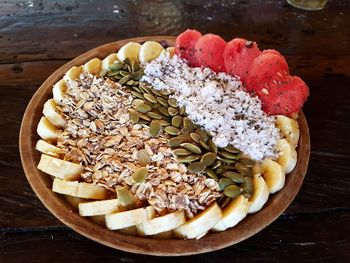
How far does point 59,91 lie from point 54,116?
0.07 m

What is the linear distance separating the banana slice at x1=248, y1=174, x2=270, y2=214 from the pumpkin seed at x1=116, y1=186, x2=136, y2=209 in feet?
0.62

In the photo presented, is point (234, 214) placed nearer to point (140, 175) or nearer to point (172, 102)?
point (140, 175)

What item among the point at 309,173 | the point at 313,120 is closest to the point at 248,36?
the point at 313,120

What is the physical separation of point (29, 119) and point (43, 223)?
0.20 metres

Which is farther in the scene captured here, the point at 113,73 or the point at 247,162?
the point at 113,73

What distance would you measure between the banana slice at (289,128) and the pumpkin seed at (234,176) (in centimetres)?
14

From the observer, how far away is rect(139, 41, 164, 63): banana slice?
0.96 meters

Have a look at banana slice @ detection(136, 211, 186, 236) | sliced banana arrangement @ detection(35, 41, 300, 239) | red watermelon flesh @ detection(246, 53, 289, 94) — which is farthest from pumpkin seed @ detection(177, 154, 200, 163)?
red watermelon flesh @ detection(246, 53, 289, 94)

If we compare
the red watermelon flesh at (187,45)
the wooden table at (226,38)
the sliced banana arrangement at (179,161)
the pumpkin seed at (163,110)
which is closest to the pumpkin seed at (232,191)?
the sliced banana arrangement at (179,161)

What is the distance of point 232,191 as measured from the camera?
28.0 inches

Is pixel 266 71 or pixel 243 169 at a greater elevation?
pixel 266 71

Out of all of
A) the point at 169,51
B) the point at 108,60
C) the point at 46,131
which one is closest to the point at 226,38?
the point at 169,51

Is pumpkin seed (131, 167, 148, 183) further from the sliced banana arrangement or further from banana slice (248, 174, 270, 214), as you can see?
banana slice (248, 174, 270, 214)

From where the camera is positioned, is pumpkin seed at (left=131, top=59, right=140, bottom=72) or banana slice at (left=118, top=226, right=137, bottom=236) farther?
pumpkin seed at (left=131, top=59, right=140, bottom=72)
